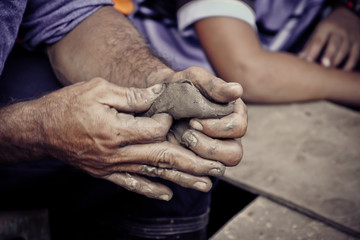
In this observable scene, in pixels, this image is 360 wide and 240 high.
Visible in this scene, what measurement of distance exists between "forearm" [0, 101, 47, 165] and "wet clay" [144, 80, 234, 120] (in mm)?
281

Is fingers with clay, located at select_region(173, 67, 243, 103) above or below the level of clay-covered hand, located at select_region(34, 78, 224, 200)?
above

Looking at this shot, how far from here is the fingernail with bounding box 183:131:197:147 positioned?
77 centimetres

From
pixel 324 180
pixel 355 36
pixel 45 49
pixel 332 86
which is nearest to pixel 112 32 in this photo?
pixel 45 49

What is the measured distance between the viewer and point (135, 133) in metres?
0.75

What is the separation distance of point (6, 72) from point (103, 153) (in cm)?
48

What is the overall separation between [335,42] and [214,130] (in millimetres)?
1179

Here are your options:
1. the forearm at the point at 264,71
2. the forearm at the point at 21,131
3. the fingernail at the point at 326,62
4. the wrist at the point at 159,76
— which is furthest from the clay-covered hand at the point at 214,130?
the fingernail at the point at 326,62

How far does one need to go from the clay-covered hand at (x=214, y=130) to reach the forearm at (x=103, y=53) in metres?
0.23

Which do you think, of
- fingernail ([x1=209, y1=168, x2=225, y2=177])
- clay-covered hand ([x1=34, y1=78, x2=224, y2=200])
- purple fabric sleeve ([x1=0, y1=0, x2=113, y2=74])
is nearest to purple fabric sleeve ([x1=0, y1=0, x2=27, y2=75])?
purple fabric sleeve ([x1=0, y1=0, x2=113, y2=74])

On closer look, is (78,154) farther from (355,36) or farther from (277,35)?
(355,36)

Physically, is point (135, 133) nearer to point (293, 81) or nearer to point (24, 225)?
point (24, 225)

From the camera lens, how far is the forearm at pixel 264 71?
1343 millimetres

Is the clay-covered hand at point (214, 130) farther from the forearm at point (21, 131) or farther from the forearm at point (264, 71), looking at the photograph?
the forearm at point (264, 71)

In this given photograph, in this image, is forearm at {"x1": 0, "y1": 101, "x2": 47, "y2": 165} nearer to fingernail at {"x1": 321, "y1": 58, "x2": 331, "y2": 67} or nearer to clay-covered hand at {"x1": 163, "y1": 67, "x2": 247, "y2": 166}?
clay-covered hand at {"x1": 163, "y1": 67, "x2": 247, "y2": 166}
